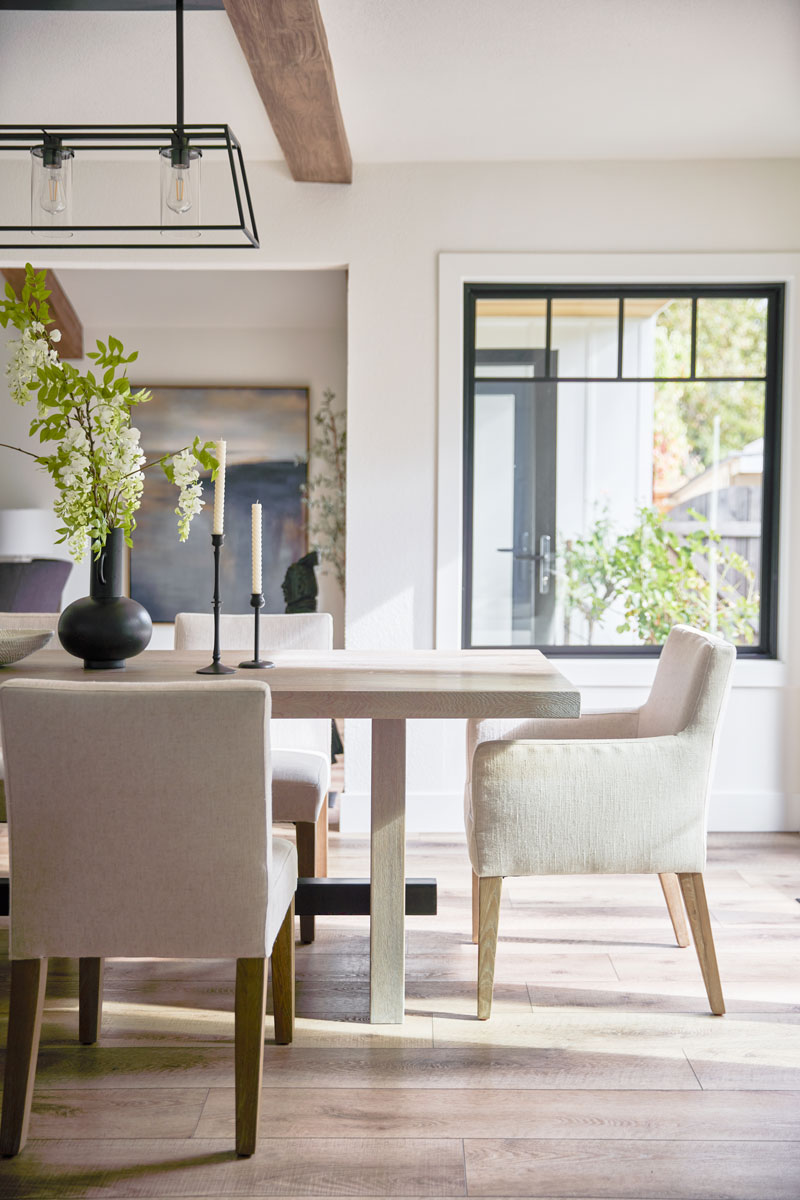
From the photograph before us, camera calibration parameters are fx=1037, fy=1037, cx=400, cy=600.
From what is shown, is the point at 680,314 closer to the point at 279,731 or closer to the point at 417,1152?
the point at 279,731

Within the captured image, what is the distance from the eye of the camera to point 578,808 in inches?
91.4

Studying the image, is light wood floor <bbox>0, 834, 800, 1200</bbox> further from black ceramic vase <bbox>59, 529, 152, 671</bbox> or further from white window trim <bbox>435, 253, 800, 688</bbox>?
white window trim <bbox>435, 253, 800, 688</bbox>

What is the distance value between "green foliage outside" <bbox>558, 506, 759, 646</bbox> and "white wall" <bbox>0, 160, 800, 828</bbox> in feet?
0.73

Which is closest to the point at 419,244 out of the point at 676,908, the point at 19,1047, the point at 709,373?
the point at 709,373

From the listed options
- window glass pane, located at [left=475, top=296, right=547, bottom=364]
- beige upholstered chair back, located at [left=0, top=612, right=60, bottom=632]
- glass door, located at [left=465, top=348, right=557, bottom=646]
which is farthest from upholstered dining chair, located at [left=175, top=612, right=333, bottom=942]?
window glass pane, located at [left=475, top=296, right=547, bottom=364]

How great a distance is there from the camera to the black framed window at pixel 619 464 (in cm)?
399

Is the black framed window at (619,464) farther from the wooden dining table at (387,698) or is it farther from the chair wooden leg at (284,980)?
the chair wooden leg at (284,980)

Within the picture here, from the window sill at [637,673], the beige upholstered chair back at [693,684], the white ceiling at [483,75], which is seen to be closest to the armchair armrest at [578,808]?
the beige upholstered chair back at [693,684]

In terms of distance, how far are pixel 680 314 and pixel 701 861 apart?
236 centimetres

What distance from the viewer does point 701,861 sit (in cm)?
238

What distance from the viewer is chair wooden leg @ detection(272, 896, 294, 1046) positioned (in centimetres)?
214

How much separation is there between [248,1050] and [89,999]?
0.59 metres

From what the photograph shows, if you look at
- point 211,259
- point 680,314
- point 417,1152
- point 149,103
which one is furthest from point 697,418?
point 417,1152

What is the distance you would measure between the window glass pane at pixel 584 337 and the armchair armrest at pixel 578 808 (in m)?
2.05
